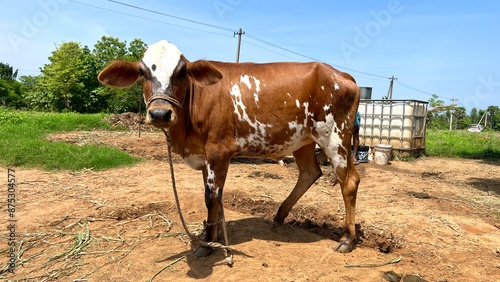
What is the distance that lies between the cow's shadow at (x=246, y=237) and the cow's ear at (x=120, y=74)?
79.2 inches

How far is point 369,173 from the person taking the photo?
1034 cm

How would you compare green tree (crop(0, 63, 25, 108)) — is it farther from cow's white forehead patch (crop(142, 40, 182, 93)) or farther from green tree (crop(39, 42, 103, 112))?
cow's white forehead patch (crop(142, 40, 182, 93))

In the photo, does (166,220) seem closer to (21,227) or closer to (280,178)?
(21,227)

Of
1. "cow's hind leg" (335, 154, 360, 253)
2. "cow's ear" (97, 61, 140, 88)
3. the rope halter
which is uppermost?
"cow's ear" (97, 61, 140, 88)

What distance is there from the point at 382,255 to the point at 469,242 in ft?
5.01

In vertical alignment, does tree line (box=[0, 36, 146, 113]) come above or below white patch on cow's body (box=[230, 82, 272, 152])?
above

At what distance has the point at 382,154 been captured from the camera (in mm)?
12938

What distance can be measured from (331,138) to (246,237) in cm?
165

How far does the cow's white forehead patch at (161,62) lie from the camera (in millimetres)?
3525

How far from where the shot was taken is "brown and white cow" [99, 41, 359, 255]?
388cm

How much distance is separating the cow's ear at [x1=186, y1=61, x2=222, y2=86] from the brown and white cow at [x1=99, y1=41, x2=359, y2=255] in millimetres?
10

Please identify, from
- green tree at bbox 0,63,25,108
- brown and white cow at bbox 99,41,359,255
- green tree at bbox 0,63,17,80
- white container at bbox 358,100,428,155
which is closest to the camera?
brown and white cow at bbox 99,41,359,255

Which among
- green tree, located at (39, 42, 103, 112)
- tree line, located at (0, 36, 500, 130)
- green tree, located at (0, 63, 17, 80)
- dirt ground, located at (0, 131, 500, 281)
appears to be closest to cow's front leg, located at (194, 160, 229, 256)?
dirt ground, located at (0, 131, 500, 281)

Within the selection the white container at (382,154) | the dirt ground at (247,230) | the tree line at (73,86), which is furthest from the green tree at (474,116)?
the dirt ground at (247,230)
